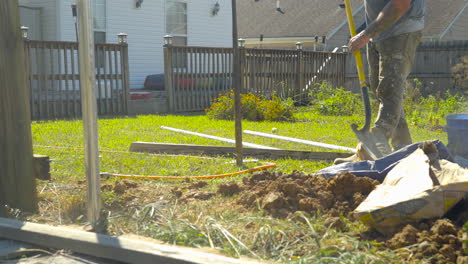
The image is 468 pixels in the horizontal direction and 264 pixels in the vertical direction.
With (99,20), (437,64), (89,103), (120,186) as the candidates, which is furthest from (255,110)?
(437,64)

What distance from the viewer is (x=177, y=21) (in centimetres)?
1795

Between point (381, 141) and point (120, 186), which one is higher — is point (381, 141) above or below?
above

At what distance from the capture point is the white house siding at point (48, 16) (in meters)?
14.2

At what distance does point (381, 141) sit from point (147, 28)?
12919 mm

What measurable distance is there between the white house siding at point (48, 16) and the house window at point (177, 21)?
4.12 m

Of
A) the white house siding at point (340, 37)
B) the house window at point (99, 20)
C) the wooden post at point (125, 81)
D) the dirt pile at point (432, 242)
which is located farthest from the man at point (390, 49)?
the white house siding at point (340, 37)

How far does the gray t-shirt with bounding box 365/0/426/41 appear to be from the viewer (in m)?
5.18

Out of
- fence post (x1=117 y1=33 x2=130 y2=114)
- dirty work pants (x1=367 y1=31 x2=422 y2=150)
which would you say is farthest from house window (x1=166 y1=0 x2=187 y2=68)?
dirty work pants (x1=367 y1=31 x2=422 y2=150)

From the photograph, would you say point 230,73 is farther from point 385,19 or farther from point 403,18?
point 385,19

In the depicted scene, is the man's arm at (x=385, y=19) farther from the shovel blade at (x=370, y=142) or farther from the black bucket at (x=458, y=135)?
the black bucket at (x=458, y=135)

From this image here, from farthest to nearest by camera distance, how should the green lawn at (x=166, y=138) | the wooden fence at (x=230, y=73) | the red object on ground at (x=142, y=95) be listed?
the wooden fence at (x=230, y=73) < the red object on ground at (x=142, y=95) < the green lawn at (x=166, y=138)

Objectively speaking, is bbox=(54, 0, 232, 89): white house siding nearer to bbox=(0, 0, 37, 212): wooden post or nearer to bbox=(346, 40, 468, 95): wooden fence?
bbox=(346, 40, 468, 95): wooden fence

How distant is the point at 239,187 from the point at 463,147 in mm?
2017

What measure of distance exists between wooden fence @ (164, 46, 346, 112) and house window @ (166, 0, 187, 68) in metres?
3.06
